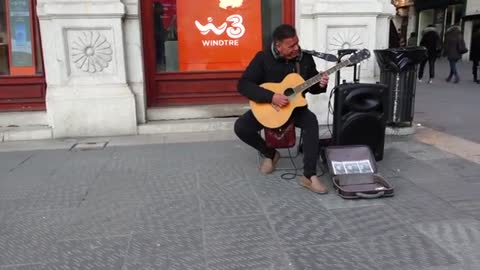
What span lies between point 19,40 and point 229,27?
10.3 ft

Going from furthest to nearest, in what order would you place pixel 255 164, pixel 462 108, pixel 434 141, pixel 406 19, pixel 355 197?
pixel 406 19, pixel 462 108, pixel 434 141, pixel 255 164, pixel 355 197

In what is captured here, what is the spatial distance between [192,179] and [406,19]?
3086 centimetres

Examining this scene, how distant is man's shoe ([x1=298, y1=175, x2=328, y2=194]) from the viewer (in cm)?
419

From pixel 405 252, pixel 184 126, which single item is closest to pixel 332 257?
pixel 405 252

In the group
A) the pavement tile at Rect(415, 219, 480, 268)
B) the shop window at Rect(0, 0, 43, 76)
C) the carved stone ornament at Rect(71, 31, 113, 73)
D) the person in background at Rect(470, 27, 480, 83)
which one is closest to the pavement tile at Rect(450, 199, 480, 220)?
the pavement tile at Rect(415, 219, 480, 268)

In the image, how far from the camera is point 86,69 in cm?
645

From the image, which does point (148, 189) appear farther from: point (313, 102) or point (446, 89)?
point (446, 89)

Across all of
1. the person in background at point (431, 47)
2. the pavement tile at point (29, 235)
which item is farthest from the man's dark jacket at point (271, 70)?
the person in background at point (431, 47)

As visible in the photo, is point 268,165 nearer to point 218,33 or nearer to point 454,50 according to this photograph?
point 218,33

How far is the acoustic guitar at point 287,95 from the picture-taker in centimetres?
432

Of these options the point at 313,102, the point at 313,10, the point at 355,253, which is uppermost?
the point at 313,10

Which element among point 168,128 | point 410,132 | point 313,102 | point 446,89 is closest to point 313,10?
point 313,102

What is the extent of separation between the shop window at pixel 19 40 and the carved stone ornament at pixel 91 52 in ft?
2.86

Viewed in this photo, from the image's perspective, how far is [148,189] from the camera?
14.5 ft
